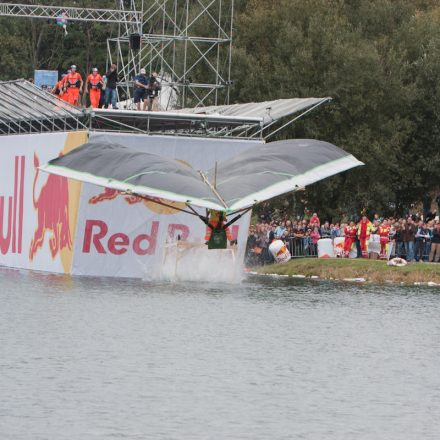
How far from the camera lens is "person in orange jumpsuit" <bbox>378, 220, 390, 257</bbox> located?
160ft

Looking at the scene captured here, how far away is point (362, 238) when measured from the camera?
49.8 metres

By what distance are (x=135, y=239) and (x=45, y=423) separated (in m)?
23.8

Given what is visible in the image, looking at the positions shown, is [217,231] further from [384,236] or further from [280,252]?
[280,252]

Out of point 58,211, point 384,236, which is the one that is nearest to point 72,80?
point 58,211

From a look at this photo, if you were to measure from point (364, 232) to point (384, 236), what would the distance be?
101 centimetres

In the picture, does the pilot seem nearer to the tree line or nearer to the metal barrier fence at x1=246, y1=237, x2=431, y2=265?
the metal barrier fence at x1=246, y1=237, x2=431, y2=265

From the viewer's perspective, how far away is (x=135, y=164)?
40.8 m

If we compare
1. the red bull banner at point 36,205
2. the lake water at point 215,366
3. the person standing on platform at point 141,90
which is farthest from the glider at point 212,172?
the person standing on platform at point 141,90

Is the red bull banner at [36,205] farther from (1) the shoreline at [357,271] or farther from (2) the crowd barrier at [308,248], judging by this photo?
(2) the crowd barrier at [308,248]

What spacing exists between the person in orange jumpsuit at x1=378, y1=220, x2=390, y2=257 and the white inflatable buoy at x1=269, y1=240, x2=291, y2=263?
3231 millimetres

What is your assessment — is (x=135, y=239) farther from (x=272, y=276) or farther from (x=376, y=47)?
(x=376, y=47)

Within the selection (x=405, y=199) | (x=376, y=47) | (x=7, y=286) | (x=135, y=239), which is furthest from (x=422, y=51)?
(x=7, y=286)

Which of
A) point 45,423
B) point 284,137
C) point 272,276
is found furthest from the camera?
point 284,137

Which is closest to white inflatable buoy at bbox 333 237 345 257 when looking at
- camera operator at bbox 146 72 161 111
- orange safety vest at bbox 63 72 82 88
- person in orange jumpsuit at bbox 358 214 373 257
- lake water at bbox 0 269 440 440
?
person in orange jumpsuit at bbox 358 214 373 257
